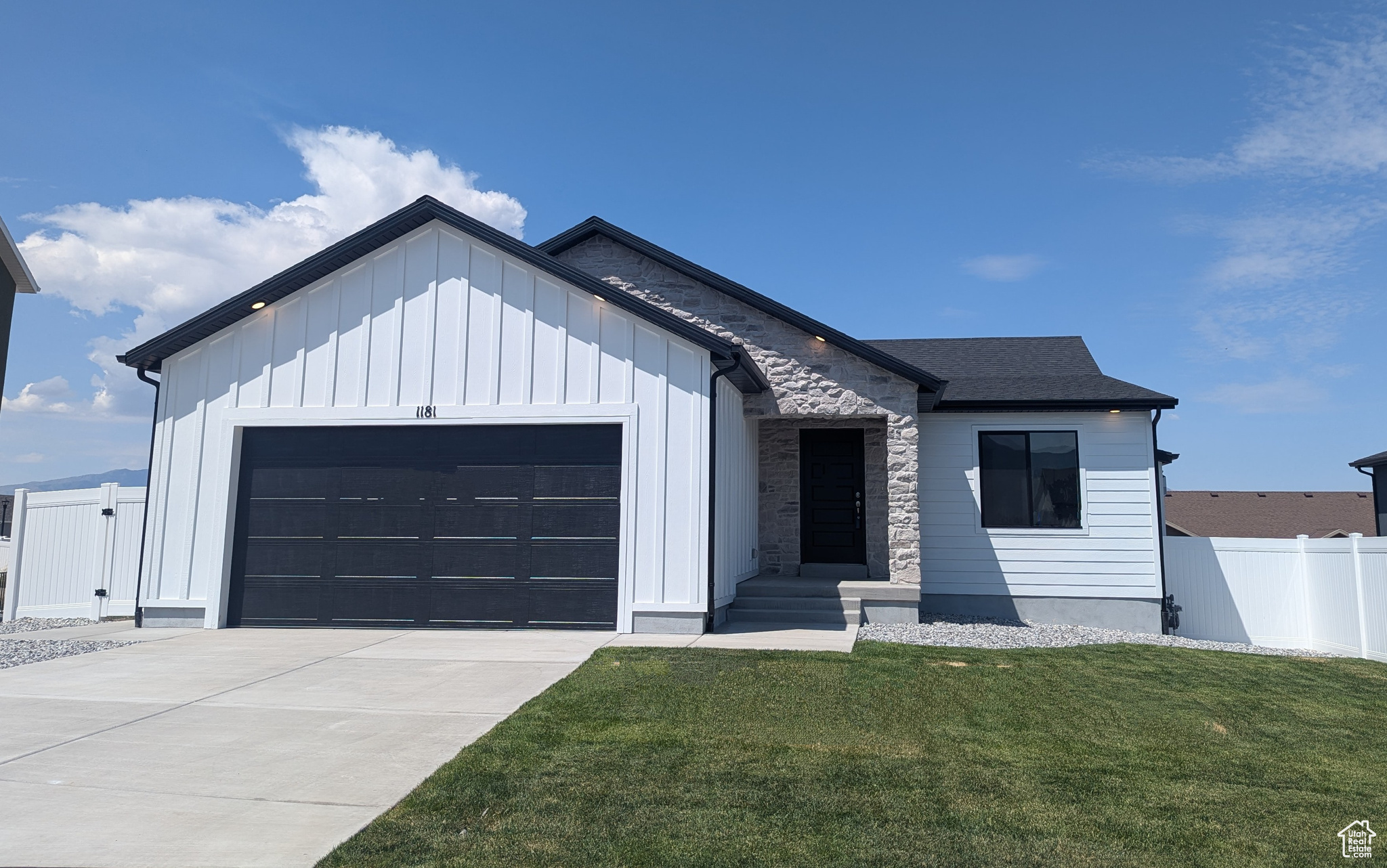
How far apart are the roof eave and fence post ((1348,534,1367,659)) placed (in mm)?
8673

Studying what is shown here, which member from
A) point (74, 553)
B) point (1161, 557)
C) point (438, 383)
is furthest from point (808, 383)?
point (74, 553)

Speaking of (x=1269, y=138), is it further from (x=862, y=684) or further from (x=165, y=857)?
(x=165, y=857)

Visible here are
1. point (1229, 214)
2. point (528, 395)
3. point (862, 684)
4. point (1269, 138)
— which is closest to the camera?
point (862, 684)

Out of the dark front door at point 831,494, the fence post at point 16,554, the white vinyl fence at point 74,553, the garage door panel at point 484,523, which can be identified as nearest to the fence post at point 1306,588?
the dark front door at point 831,494

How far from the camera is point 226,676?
738 cm

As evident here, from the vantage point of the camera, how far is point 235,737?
17.8 feet

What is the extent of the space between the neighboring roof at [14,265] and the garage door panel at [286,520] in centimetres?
432

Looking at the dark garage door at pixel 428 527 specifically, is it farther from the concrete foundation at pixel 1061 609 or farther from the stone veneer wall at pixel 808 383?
the concrete foundation at pixel 1061 609

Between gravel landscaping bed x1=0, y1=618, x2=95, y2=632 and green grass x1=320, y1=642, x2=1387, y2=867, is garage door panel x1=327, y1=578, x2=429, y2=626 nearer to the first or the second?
green grass x1=320, y1=642, x2=1387, y2=867

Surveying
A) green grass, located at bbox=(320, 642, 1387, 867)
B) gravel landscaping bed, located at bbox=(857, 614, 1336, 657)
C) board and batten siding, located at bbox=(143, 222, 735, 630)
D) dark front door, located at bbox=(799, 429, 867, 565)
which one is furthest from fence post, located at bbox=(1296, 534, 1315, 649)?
board and batten siding, located at bbox=(143, 222, 735, 630)

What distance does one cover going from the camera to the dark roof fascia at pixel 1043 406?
40.3 feet

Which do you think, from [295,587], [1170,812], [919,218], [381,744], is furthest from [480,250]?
[919,218]

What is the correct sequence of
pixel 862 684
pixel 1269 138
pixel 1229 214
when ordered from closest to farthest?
pixel 862 684, pixel 1269 138, pixel 1229 214

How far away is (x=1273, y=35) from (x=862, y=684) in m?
11.5
